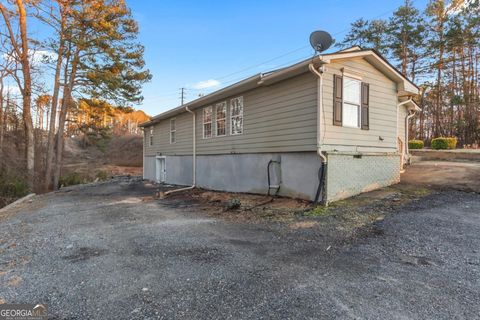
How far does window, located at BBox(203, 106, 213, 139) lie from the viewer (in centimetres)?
1135

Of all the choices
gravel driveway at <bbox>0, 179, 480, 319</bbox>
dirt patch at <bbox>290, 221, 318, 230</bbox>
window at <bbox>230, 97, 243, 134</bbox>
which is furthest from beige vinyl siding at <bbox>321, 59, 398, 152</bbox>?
window at <bbox>230, 97, 243, 134</bbox>

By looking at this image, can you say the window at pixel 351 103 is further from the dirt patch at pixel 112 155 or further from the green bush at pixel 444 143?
the dirt patch at pixel 112 155

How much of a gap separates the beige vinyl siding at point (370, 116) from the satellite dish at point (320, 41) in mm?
545

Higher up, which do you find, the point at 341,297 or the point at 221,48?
the point at 221,48

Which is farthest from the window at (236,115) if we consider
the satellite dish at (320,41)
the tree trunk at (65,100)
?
the tree trunk at (65,100)

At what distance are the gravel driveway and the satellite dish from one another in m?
4.46

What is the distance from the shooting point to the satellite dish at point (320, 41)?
23.6 ft

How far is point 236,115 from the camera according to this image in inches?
390

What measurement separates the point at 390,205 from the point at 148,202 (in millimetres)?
7379

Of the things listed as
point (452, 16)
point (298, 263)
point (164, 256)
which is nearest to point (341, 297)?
point (298, 263)

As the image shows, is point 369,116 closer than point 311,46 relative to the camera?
No

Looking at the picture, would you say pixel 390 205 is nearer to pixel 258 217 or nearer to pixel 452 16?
pixel 258 217

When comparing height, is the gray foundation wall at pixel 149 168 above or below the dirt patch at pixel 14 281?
above

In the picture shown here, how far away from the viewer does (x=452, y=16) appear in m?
20.7
